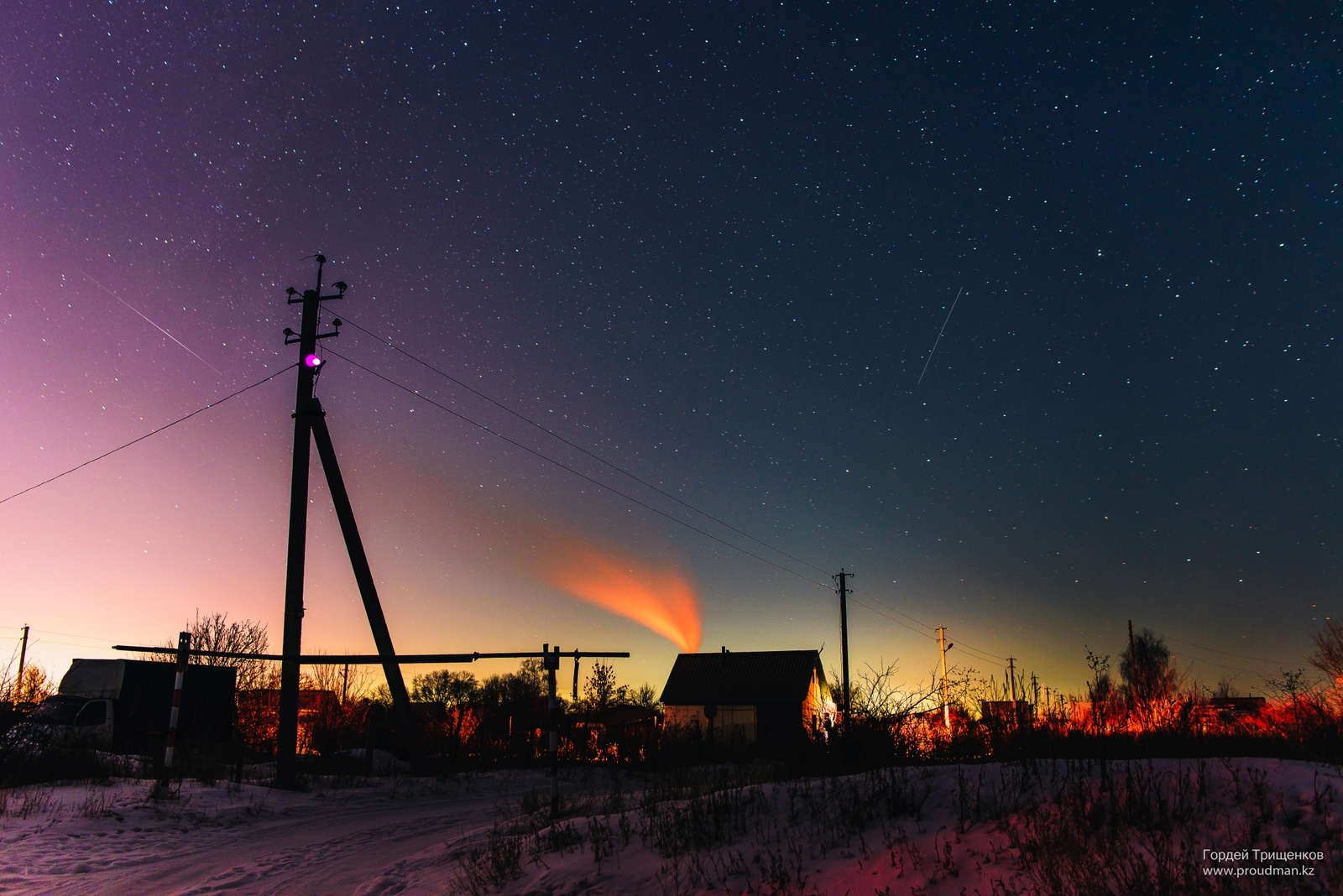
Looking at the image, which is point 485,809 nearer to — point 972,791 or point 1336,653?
point 972,791

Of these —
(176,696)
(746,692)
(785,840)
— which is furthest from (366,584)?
(746,692)

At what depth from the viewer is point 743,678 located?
50750 mm

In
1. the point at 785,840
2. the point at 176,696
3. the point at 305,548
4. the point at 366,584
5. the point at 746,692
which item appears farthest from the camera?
the point at 746,692

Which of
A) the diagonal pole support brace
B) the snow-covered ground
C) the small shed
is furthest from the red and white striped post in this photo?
the small shed

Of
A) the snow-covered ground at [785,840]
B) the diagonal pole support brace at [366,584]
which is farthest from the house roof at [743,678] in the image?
the snow-covered ground at [785,840]

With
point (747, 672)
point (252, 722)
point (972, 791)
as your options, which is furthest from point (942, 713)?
point (747, 672)

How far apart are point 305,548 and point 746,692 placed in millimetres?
37188

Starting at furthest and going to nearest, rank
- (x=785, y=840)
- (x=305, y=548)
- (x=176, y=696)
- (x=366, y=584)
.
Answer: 1. (x=366, y=584)
2. (x=305, y=548)
3. (x=176, y=696)
4. (x=785, y=840)

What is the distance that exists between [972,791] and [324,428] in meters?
16.1

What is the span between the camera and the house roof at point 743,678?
48.8m

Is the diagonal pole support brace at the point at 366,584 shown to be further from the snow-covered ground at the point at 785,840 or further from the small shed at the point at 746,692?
the small shed at the point at 746,692

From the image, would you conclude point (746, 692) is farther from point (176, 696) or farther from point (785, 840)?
point (785, 840)

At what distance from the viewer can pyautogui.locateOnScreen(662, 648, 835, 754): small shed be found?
47.8 meters

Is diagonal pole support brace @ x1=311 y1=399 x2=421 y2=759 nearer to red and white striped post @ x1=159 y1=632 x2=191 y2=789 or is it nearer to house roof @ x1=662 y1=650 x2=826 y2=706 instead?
red and white striped post @ x1=159 y1=632 x2=191 y2=789
